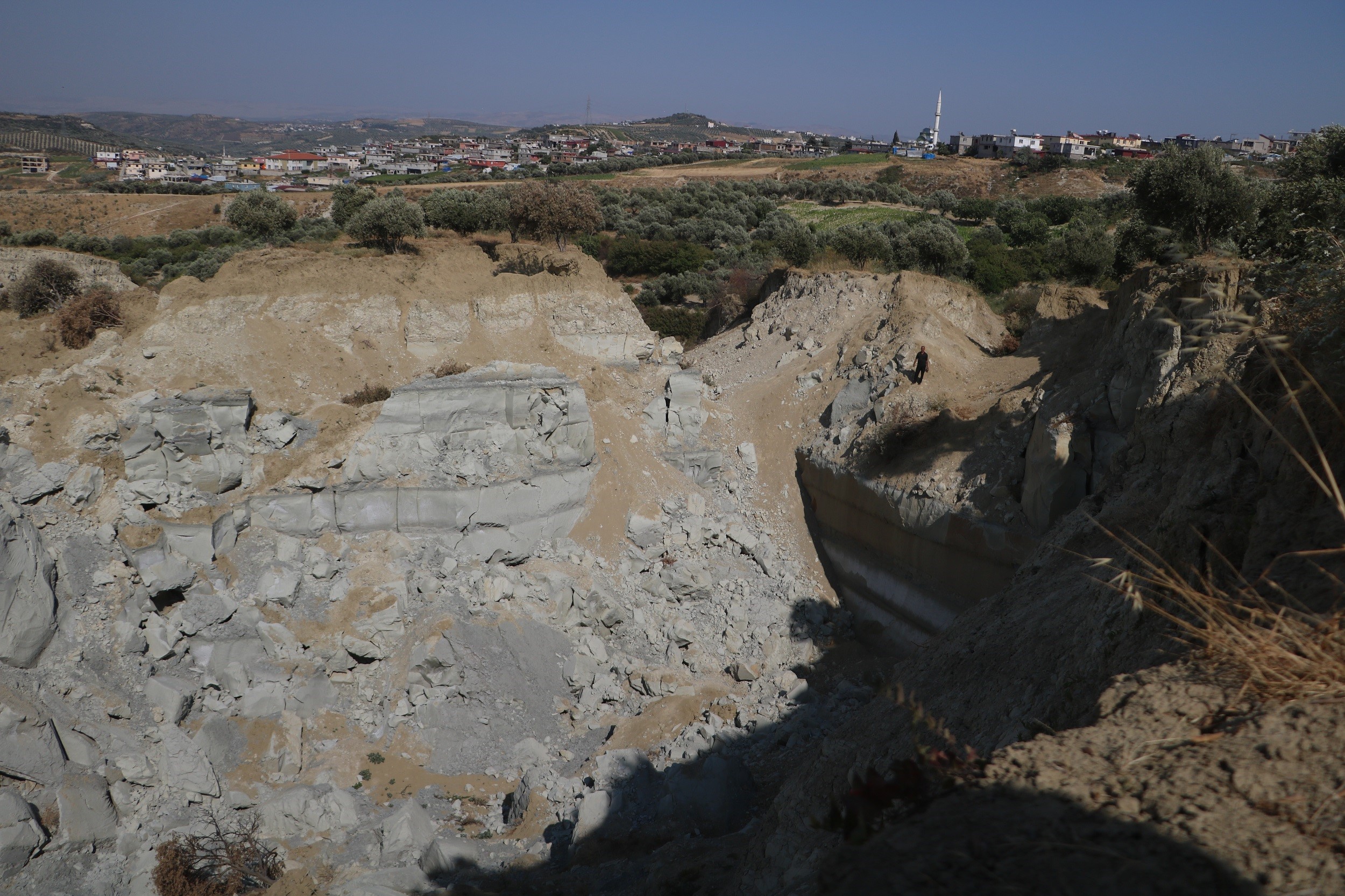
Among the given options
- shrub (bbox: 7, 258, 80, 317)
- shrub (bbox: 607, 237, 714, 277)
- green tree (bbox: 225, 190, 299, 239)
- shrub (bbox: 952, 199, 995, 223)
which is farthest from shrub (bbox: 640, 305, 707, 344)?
shrub (bbox: 952, 199, 995, 223)

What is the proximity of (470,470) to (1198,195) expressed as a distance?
14.2 metres

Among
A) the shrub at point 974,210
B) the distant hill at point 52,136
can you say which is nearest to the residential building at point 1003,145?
the shrub at point 974,210

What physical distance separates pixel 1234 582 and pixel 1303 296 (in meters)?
3.28

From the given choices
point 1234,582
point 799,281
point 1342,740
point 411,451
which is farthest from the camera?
point 799,281

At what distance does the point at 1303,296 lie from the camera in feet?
22.8

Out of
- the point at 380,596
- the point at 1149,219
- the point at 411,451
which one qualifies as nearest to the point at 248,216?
the point at 411,451

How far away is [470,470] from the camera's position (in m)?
14.4

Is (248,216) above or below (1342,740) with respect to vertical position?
above

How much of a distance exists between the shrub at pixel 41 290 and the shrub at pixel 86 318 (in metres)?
0.90

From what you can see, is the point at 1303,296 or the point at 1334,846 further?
the point at 1303,296

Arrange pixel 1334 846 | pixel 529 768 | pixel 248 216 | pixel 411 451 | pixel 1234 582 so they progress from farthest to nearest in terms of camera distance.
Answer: pixel 248 216 < pixel 411 451 < pixel 529 768 < pixel 1234 582 < pixel 1334 846

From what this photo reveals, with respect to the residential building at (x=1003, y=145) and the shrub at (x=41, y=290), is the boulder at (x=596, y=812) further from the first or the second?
the residential building at (x=1003, y=145)

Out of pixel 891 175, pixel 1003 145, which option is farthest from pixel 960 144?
pixel 891 175

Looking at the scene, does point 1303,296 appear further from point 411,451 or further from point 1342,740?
point 411,451
